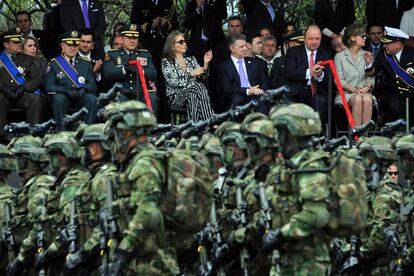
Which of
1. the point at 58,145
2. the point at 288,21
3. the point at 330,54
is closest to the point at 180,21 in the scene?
the point at 288,21

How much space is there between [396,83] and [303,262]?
9.46 m

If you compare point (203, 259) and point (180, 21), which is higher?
point (180, 21)

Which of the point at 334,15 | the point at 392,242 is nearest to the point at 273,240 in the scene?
the point at 392,242

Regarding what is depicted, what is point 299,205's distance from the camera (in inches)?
666

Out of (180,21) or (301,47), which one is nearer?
(301,47)

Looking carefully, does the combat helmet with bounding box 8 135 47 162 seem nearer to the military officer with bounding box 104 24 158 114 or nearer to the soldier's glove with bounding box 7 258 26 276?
the soldier's glove with bounding box 7 258 26 276

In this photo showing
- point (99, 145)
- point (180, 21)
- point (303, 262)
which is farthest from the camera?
point (180, 21)

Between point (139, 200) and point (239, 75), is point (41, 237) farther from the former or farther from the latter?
point (239, 75)

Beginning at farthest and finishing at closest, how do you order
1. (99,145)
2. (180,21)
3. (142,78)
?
(180,21) → (142,78) → (99,145)

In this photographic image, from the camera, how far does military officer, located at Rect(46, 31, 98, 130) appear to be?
81.9 ft

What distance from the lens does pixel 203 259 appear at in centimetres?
2000

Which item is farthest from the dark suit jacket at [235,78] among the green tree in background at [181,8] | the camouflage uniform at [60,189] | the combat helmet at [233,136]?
the camouflage uniform at [60,189]

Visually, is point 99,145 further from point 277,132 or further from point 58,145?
point 277,132

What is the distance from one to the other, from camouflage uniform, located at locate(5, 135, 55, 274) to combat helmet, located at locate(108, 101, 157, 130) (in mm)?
2785
